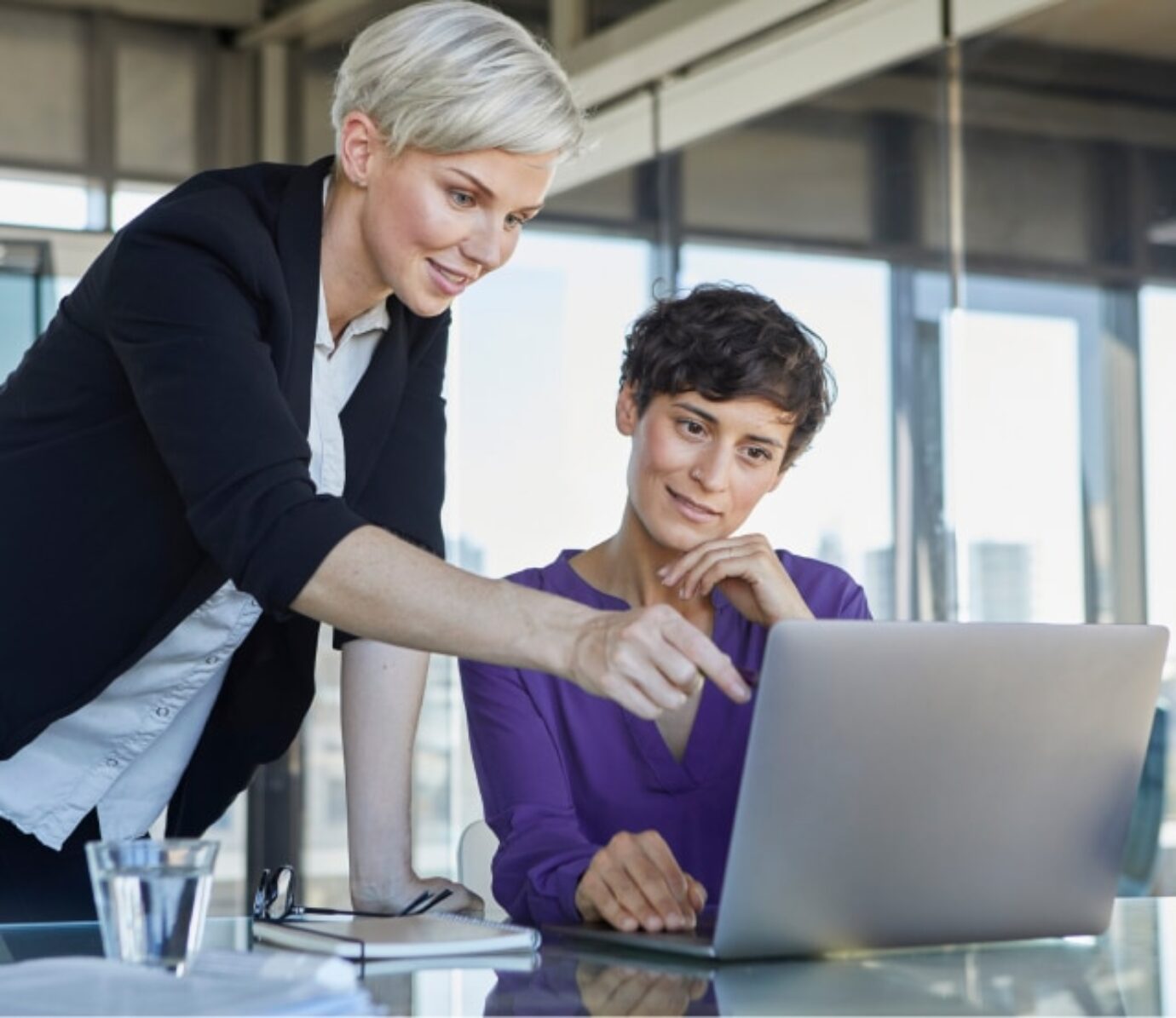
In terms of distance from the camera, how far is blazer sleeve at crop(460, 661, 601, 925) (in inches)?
66.7

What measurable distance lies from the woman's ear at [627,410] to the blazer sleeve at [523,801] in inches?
15.1

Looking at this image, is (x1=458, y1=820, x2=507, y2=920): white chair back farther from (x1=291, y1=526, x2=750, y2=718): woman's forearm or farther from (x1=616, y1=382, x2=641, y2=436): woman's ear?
(x1=291, y1=526, x2=750, y2=718): woman's forearm

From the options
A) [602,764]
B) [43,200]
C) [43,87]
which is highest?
[43,87]

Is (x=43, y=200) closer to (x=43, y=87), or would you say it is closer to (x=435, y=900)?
(x=43, y=87)

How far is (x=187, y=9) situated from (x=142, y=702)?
4.77 metres

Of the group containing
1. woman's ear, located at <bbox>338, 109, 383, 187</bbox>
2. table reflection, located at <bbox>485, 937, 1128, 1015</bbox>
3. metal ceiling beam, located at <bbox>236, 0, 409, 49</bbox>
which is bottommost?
table reflection, located at <bbox>485, 937, 1128, 1015</bbox>

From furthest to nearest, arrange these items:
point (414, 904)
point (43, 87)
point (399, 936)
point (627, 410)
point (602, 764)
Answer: point (43, 87), point (627, 410), point (602, 764), point (414, 904), point (399, 936)

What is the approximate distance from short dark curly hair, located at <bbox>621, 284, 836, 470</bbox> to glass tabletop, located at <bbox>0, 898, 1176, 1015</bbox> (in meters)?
0.76

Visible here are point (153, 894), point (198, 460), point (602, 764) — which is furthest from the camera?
point (602, 764)

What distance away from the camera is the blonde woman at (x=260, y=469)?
150 cm

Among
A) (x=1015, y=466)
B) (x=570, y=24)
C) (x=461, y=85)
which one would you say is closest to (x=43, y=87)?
(x=570, y=24)

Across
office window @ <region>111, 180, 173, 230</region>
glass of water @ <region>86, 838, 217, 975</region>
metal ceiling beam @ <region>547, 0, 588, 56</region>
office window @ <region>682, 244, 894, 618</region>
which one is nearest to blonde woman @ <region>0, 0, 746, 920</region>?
glass of water @ <region>86, 838, 217, 975</region>

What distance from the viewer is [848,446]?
4152 mm

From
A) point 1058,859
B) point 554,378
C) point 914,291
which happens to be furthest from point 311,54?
point 1058,859
